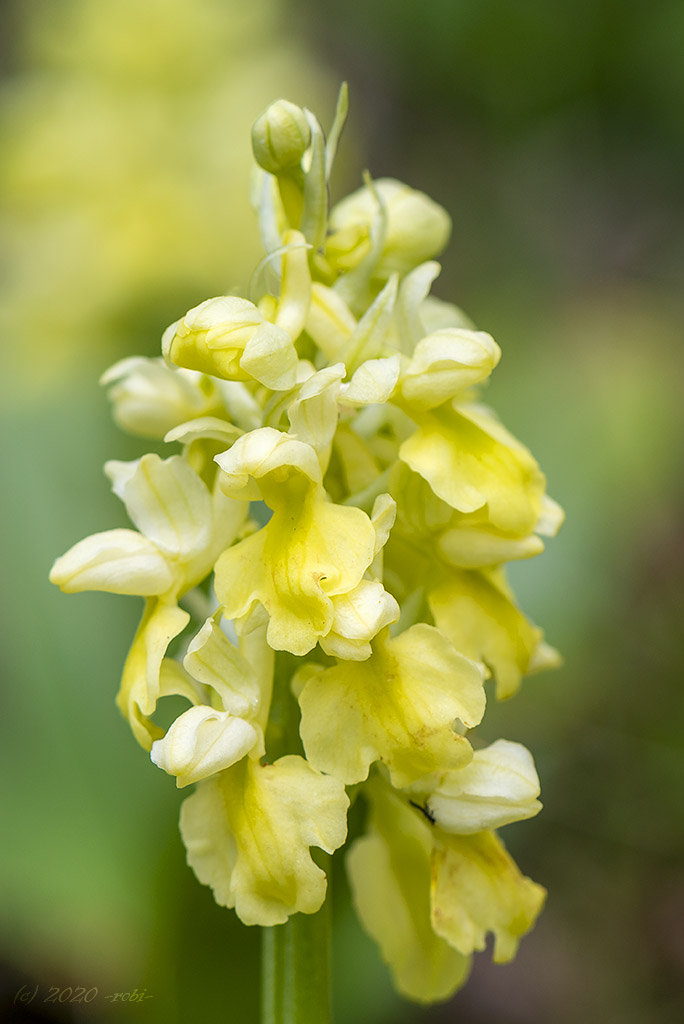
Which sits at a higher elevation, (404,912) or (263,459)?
(263,459)

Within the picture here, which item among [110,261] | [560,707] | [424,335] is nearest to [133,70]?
[110,261]

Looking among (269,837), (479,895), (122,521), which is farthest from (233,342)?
(122,521)

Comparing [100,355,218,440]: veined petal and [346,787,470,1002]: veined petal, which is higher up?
[100,355,218,440]: veined petal

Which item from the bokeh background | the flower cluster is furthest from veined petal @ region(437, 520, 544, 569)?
the bokeh background

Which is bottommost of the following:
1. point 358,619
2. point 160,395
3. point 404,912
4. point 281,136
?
point 404,912

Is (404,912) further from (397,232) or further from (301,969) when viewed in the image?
(397,232)

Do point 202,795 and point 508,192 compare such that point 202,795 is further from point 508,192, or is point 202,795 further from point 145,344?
point 508,192

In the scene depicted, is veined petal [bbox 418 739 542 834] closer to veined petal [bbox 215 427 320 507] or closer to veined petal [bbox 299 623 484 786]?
veined petal [bbox 299 623 484 786]
